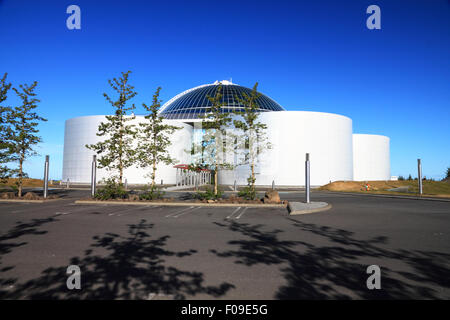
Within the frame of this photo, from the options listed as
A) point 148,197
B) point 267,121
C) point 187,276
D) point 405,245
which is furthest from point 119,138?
point 267,121

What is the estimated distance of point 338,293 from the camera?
369 centimetres

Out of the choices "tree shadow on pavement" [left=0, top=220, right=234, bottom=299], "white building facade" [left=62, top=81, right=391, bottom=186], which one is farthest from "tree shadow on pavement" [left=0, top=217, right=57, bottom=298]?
"white building facade" [left=62, top=81, right=391, bottom=186]

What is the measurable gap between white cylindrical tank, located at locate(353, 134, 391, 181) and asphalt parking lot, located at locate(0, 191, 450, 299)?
1975 inches

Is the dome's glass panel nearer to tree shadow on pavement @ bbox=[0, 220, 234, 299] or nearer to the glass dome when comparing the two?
the glass dome

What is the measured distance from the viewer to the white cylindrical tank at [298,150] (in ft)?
137

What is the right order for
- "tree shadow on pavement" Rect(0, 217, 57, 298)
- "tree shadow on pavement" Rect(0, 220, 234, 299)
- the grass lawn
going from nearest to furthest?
1. "tree shadow on pavement" Rect(0, 220, 234, 299)
2. "tree shadow on pavement" Rect(0, 217, 57, 298)
3. the grass lawn

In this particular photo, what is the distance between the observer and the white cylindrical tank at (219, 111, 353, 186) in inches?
1646

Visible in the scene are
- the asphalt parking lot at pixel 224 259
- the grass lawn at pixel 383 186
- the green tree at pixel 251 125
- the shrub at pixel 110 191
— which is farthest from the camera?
the grass lawn at pixel 383 186

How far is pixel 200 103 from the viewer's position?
55.1 meters

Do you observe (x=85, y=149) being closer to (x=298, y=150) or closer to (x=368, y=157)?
(x=298, y=150)

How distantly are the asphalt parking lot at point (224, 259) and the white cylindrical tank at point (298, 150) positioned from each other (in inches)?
1275

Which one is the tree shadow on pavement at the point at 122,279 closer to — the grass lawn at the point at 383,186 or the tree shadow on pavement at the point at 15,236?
the tree shadow on pavement at the point at 15,236

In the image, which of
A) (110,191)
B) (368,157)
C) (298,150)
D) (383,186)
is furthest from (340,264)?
(368,157)

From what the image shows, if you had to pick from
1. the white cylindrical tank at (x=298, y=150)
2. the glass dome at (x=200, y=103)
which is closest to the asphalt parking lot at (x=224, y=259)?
Answer: the white cylindrical tank at (x=298, y=150)
